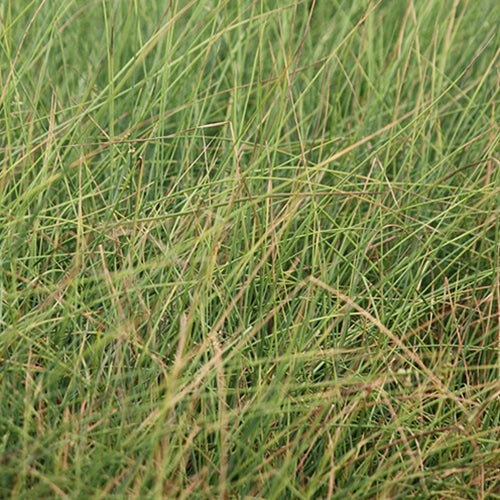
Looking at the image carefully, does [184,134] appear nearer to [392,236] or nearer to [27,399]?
[392,236]

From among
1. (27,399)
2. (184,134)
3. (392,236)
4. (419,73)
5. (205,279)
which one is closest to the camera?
(27,399)

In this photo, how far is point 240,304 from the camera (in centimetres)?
148

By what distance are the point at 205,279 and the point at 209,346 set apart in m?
0.10

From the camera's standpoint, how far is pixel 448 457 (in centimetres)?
136

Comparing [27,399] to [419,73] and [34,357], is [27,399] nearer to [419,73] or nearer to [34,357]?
[34,357]

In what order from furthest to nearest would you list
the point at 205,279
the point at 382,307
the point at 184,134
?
the point at 184,134, the point at 382,307, the point at 205,279

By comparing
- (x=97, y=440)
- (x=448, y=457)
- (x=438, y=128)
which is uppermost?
(x=438, y=128)

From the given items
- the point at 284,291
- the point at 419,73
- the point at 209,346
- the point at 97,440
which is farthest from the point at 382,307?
the point at 419,73

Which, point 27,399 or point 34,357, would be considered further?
point 34,357

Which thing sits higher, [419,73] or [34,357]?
[419,73]

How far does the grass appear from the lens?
1.24 metres

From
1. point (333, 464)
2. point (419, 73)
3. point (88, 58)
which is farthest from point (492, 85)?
point (333, 464)

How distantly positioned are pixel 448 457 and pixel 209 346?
1.29 ft

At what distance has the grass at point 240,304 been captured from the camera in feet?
4.06
